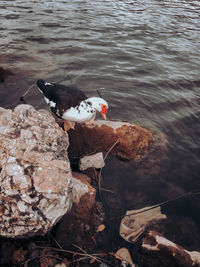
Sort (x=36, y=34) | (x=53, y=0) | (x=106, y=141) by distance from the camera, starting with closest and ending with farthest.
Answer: (x=106, y=141)
(x=36, y=34)
(x=53, y=0)

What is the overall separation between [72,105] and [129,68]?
157 inches

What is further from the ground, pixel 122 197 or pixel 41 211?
pixel 41 211

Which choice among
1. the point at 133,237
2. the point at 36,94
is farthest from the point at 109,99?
the point at 133,237

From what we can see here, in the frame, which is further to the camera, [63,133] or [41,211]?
[63,133]

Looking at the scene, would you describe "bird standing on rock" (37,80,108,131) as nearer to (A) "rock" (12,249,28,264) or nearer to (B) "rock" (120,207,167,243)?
(B) "rock" (120,207,167,243)

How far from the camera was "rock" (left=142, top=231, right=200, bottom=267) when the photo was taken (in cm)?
249

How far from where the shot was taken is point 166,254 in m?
2.53

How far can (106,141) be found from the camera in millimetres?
4031

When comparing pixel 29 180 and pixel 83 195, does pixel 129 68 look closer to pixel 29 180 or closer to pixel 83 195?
pixel 83 195

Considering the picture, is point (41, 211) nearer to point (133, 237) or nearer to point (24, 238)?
point (24, 238)

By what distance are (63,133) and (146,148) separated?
6.09 ft

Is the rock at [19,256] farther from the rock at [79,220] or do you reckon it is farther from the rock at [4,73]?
the rock at [4,73]

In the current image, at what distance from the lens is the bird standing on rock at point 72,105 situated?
156 inches

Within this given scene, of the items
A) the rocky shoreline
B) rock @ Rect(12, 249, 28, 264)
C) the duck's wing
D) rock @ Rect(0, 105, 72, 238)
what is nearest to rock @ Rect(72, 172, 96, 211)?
the rocky shoreline
